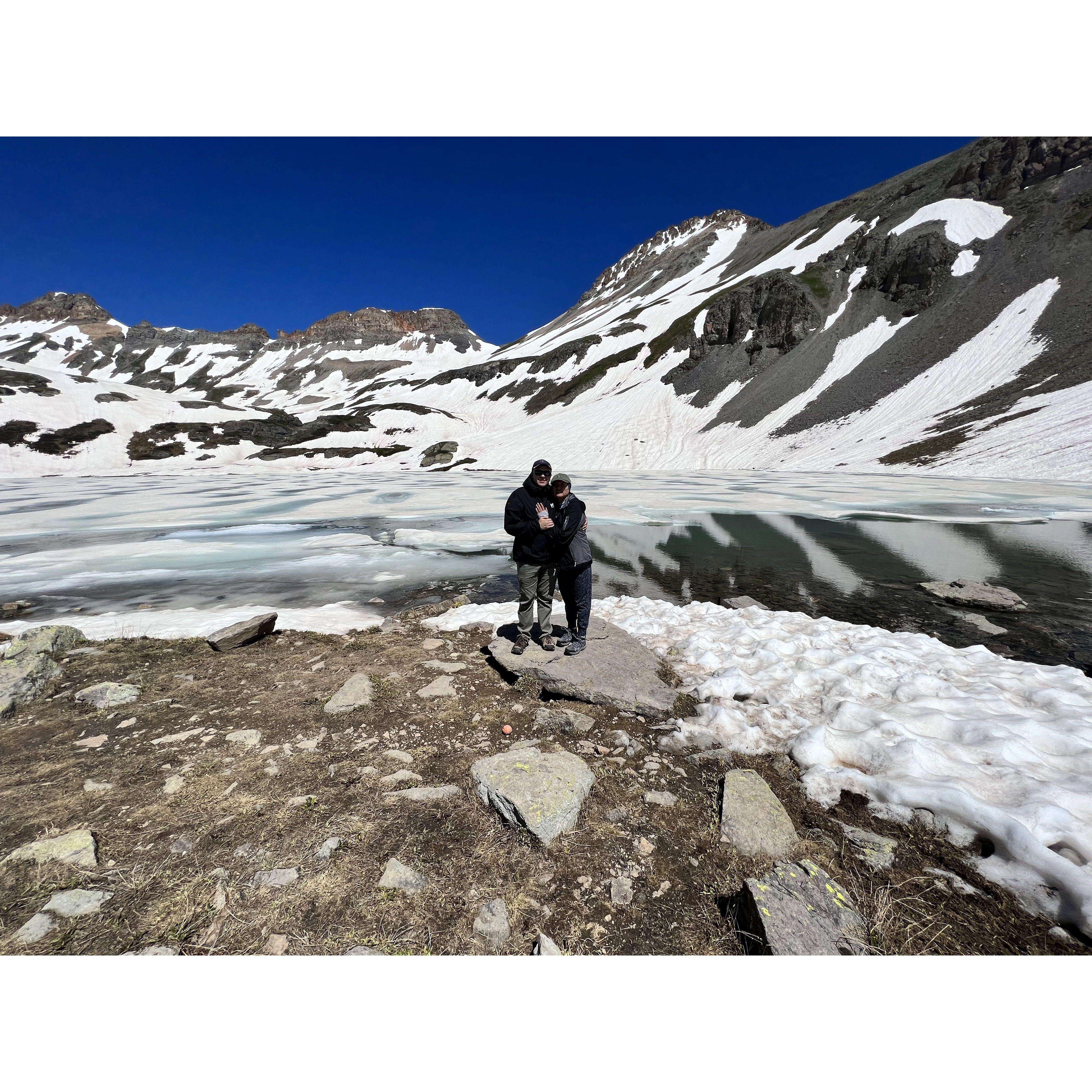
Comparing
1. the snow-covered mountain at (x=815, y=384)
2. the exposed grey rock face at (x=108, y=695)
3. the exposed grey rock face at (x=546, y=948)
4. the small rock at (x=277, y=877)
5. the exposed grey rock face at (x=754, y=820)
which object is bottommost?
the exposed grey rock face at (x=546, y=948)

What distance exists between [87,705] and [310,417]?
321ft

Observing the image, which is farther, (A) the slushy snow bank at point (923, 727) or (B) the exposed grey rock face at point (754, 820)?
(B) the exposed grey rock face at point (754, 820)

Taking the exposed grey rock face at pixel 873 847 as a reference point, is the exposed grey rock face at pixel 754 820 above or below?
above

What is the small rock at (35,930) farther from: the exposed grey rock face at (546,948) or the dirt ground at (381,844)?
the exposed grey rock face at (546,948)

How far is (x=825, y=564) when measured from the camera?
12.4 m

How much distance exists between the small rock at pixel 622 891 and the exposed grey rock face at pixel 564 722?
1.62m

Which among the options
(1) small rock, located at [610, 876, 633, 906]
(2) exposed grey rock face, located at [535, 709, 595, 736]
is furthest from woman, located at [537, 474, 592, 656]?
(1) small rock, located at [610, 876, 633, 906]

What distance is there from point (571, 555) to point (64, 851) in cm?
486

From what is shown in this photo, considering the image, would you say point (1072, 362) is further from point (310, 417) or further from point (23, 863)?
point (310, 417)

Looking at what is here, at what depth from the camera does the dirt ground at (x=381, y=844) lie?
2.69m

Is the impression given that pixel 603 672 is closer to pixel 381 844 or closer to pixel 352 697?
pixel 352 697

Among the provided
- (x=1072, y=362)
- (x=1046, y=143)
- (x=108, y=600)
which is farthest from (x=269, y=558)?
(x=1046, y=143)

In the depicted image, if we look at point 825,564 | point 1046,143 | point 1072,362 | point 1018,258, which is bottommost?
point 825,564

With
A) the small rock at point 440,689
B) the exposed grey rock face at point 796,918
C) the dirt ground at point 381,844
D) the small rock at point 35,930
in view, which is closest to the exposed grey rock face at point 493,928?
the dirt ground at point 381,844
